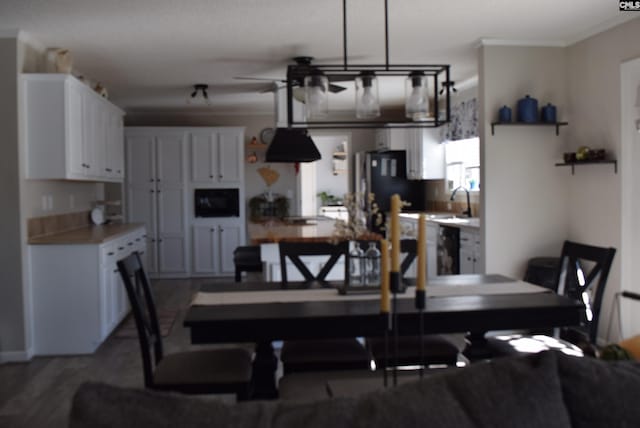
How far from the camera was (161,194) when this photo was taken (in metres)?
8.05

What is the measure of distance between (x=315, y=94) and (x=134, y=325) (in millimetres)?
3542

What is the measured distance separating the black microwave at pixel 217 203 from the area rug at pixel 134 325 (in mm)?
2384

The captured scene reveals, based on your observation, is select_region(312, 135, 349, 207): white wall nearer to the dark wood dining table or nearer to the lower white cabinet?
the lower white cabinet

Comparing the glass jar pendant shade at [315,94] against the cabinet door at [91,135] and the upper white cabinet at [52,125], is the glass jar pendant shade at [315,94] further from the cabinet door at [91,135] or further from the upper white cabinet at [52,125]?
the cabinet door at [91,135]

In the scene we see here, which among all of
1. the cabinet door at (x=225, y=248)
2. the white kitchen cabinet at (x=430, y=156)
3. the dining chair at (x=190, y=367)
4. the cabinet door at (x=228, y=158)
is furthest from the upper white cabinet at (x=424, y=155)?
the dining chair at (x=190, y=367)

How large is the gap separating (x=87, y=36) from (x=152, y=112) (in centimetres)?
418

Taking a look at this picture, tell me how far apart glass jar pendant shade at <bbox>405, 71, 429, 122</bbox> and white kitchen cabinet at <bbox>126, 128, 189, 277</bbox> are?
5.94m

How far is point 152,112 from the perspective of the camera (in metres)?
8.52

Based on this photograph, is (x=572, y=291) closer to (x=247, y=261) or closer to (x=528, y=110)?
(x=528, y=110)

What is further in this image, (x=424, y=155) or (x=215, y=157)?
(x=215, y=157)

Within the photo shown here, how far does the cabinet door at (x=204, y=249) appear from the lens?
8.09m

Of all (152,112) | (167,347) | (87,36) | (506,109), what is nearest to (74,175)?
(87,36)

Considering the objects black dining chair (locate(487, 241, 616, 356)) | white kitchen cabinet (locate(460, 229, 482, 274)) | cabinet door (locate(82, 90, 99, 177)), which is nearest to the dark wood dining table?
black dining chair (locate(487, 241, 616, 356))

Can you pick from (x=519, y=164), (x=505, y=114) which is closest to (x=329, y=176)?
(x=519, y=164)
